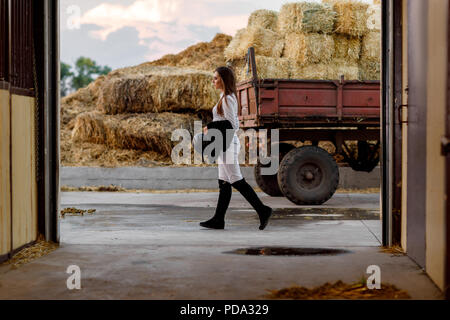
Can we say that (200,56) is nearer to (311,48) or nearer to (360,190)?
(311,48)

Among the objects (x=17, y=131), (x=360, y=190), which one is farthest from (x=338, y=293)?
(x=360, y=190)

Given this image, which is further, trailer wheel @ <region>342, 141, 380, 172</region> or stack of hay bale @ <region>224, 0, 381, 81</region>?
stack of hay bale @ <region>224, 0, 381, 81</region>

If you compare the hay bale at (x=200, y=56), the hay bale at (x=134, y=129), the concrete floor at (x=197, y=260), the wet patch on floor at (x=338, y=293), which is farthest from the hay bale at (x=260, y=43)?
the wet patch on floor at (x=338, y=293)

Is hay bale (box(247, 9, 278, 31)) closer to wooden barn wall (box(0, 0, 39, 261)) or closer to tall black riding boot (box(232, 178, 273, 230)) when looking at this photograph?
tall black riding boot (box(232, 178, 273, 230))

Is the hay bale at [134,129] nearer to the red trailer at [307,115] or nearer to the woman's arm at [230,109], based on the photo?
the red trailer at [307,115]

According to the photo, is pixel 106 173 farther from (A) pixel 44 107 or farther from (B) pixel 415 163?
(B) pixel 415 163

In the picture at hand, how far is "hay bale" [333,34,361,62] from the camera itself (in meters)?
13.8

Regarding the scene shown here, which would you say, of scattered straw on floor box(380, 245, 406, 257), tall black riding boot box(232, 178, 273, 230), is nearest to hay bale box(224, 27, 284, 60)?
tall black riding boot box(232, 178, 273, 230)

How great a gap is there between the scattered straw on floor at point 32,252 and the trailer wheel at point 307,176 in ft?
15.6

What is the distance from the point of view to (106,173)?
47.1 ft

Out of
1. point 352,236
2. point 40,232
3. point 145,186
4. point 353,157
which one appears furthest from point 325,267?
point 145,186

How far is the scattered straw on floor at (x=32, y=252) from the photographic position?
4.93 metres

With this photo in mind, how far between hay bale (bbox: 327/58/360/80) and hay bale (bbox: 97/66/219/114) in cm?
324

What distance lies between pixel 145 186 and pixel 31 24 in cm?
868
